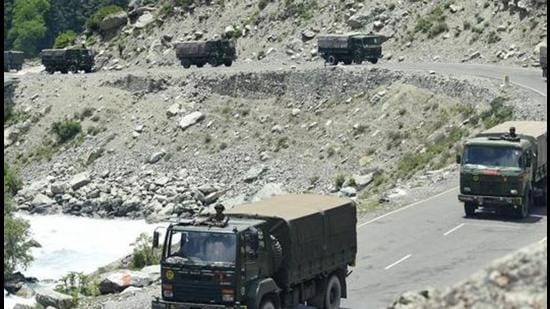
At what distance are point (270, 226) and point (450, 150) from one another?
3089cm

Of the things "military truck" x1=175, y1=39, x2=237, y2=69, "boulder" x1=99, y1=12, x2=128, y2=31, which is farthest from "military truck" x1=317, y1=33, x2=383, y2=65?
"boulder" x1=99, y1=12, x2=128, y2=31

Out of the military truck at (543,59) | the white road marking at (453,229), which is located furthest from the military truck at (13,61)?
the white road marking at (453,229)

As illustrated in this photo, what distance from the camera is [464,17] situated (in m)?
77.2

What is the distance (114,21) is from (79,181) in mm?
28917

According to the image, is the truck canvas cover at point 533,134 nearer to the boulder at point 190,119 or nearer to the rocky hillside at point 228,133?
the rocky hillside at point 228,133

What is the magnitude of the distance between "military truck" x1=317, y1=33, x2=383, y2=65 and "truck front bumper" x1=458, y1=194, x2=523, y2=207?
124 feet

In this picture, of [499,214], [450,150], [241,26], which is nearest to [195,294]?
[499,214]

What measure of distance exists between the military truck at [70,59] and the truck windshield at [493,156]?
55855 millimetres

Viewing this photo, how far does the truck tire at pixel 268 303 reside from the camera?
923 inches

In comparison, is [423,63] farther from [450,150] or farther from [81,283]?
[81,283]

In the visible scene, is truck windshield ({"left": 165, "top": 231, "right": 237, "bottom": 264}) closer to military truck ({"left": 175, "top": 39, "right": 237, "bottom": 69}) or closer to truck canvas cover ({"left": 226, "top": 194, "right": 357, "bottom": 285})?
truck canvas cover ({"left": 226, "top": 194, "right": 357, "bottom": 285})

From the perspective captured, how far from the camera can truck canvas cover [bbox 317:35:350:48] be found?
246ft

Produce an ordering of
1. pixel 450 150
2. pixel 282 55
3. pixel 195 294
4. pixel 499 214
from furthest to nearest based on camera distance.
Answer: pixel 282 55 < pixel 450 150 < pixel 499 214 < pixel 195 294

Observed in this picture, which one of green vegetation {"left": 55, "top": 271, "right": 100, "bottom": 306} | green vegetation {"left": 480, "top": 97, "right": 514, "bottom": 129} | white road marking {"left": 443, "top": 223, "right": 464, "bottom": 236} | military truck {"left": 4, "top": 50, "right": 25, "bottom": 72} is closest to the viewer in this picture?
green vegetation {"left": 55, "top": 271, "right": 100, "bottom": 306}
